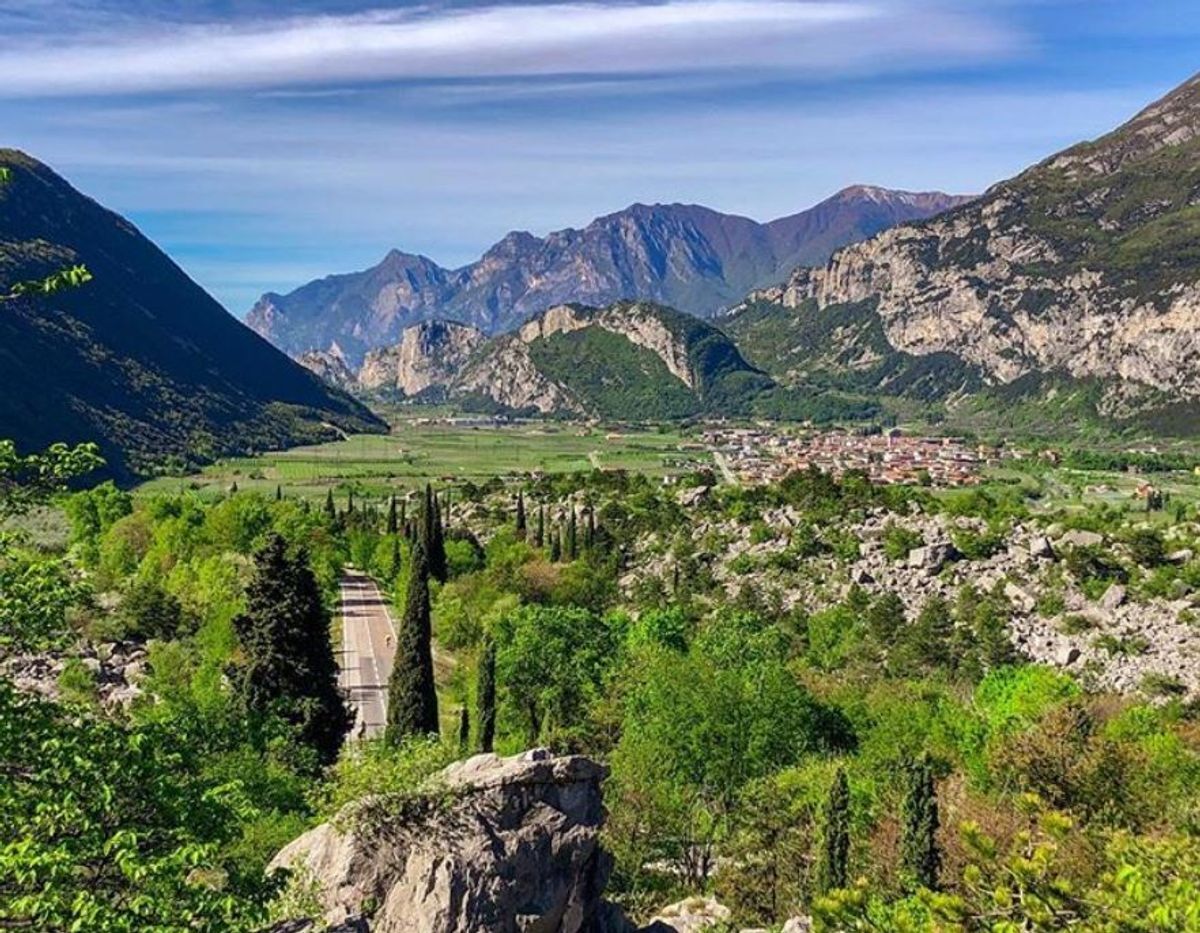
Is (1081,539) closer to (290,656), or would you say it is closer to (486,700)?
(486,700)

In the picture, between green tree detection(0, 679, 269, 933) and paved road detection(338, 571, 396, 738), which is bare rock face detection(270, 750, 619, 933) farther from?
paved road detection(338, 571, 396, 738)

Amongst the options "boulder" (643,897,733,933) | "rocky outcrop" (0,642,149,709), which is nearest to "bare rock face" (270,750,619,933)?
"boulder" (643,897,733,933)

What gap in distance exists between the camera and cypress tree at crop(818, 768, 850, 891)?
87.0ft

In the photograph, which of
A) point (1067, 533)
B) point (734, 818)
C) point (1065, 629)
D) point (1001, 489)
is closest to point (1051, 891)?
point (734, 818)

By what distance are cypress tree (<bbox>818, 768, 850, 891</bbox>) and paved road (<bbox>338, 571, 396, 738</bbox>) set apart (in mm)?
22252

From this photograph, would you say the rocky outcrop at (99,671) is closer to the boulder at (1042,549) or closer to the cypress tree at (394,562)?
the cypress tree at (394,562)

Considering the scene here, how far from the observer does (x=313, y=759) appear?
3241 cm

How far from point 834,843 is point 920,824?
222 cm

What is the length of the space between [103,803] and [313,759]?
75.1 feet

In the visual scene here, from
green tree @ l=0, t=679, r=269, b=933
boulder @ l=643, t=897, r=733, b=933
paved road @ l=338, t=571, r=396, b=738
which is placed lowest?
paved road @ l=338, t=571, r=396, b=738

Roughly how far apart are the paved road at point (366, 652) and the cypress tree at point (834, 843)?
22.3m

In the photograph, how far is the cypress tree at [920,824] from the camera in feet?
86.8

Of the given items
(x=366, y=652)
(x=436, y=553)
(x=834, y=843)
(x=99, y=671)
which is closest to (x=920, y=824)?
(x=834, y=843)

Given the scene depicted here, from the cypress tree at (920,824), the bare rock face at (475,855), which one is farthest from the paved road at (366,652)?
the bare rock face at (475,855)
